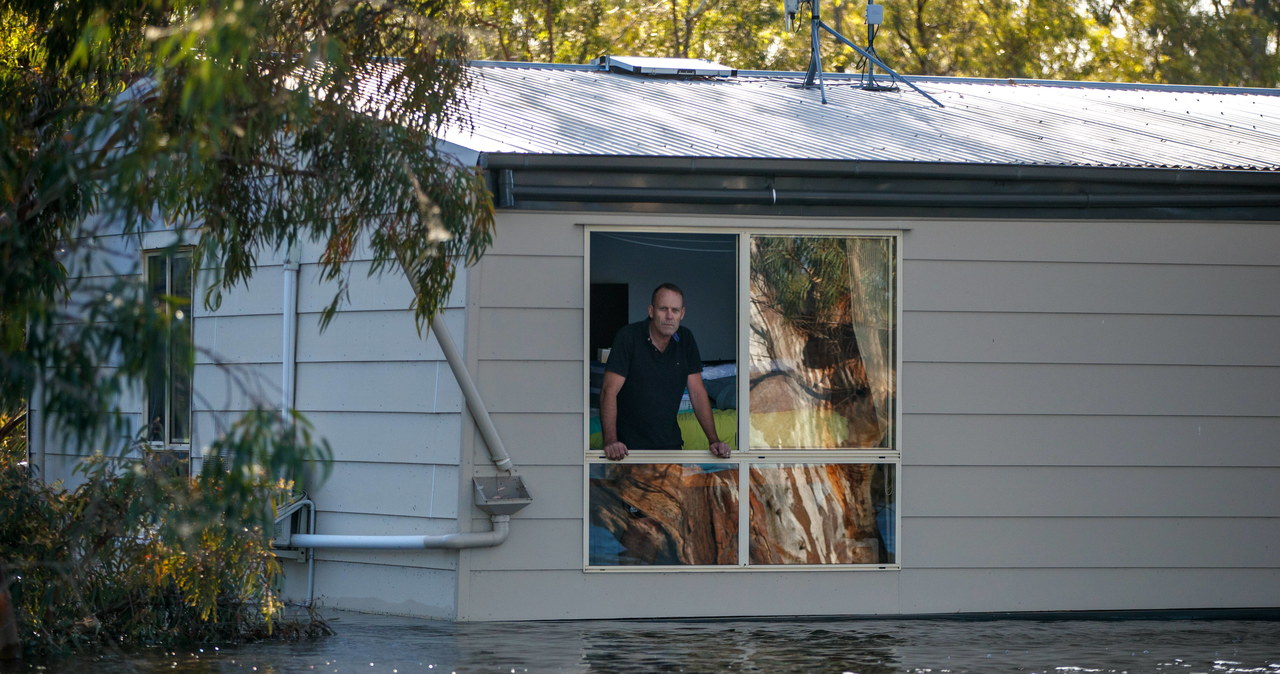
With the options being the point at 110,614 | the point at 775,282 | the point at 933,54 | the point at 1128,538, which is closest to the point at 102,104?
the point at 110,614

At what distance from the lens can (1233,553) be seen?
8109 mm

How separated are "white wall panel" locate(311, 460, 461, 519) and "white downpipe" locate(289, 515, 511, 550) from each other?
0.14m

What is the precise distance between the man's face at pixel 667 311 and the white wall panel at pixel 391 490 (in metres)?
1.36

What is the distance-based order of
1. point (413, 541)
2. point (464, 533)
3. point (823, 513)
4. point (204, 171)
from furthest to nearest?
point (823, 513), point (413, 541), point (464, 533), point (204, 171)

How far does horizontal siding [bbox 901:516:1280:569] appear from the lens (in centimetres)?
793

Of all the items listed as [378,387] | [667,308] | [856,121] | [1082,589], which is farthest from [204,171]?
[1082,589]

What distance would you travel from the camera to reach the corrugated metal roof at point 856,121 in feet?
25.7

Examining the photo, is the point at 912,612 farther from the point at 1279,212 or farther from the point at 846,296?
the point at 1279,212

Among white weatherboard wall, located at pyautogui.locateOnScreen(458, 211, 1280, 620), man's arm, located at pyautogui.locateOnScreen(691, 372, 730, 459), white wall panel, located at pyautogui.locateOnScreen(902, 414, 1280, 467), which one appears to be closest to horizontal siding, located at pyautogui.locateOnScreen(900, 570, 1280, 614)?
white weatherboard wall, located at pyautogui.locateOnScreen(458, 211, 1280, 620)

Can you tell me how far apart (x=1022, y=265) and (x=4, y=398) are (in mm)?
5357

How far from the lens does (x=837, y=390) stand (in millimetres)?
8047

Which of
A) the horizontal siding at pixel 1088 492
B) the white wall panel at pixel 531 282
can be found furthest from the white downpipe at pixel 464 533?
the horizontal siding at pixel 1088 492

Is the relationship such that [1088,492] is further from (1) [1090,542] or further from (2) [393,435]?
(2) [393,435]

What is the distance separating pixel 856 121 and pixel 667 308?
1.94 m
